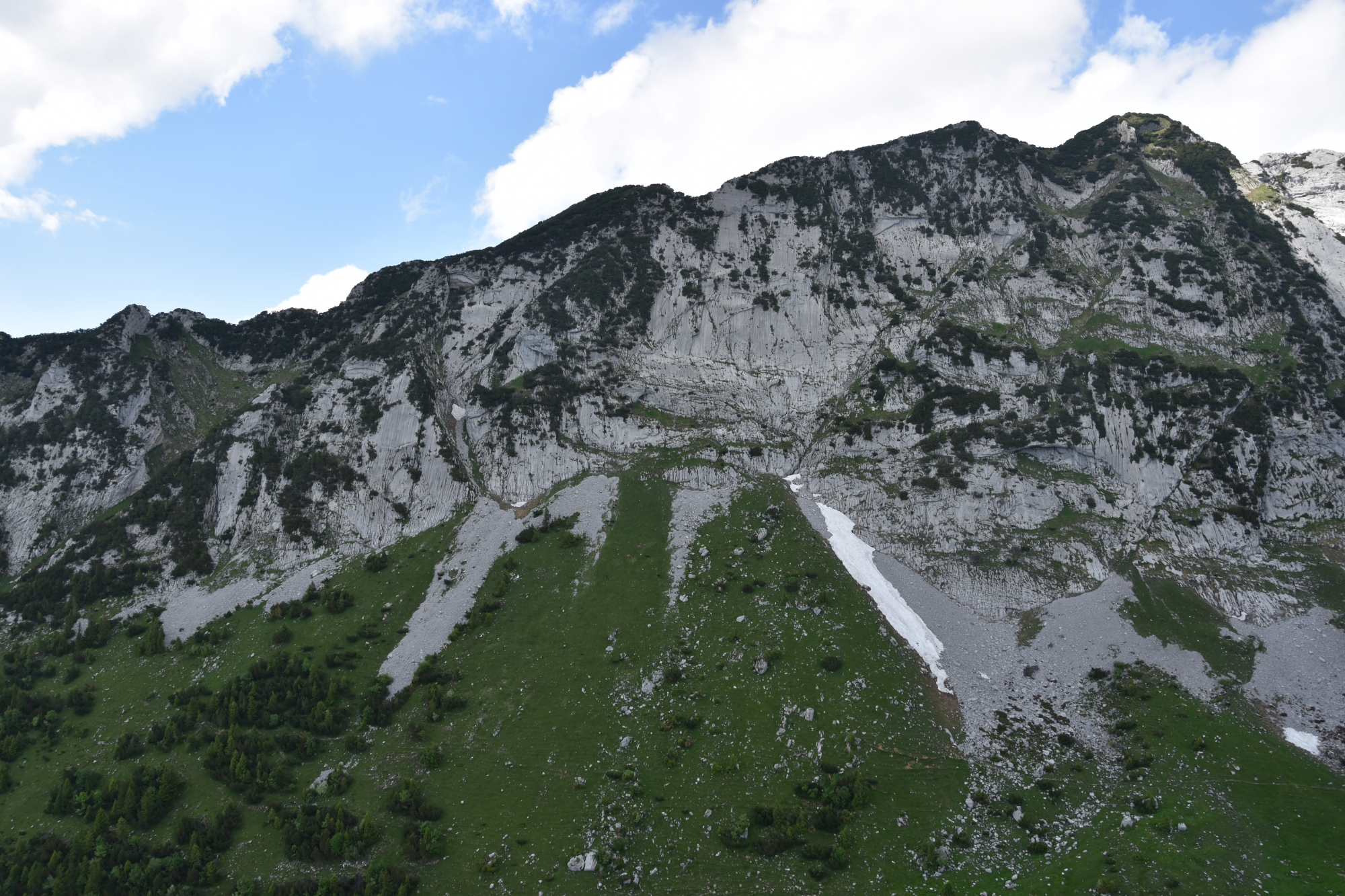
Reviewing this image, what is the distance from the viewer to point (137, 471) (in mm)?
95062

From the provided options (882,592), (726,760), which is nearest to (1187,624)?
(882,592)

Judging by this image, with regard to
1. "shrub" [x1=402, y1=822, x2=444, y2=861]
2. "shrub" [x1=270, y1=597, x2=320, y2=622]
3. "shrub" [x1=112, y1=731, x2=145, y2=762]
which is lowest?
"shrub" [x1=402, y1=822, x2=444, y2=861]

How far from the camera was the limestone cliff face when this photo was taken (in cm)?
7419

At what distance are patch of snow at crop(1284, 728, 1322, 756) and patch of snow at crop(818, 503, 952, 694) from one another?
2459 cm

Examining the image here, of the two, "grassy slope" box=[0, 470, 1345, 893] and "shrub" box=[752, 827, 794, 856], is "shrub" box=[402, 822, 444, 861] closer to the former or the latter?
"grassy slope" box=[0, 470, 1345, 893]

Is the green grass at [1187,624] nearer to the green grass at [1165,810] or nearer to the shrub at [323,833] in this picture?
the green grass at [1165,810]

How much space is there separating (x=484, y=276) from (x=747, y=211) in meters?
55.1

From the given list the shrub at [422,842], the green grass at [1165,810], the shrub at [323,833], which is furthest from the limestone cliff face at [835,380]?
the shrub at [422,842]

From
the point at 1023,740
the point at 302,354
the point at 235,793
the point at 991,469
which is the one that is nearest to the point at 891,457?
the point at 991,469

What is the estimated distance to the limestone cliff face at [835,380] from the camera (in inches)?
2921

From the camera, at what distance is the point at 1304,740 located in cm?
4834

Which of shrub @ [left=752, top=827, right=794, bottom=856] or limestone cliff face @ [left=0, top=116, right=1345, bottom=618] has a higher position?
limestone cliff face @ [left=0, top=116, right=1345, bottom=618]

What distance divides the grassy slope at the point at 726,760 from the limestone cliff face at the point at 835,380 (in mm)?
16491

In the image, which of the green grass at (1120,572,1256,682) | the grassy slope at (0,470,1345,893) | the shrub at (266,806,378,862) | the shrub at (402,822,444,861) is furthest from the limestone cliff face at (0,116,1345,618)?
the shrub at (402,822,444,861)
